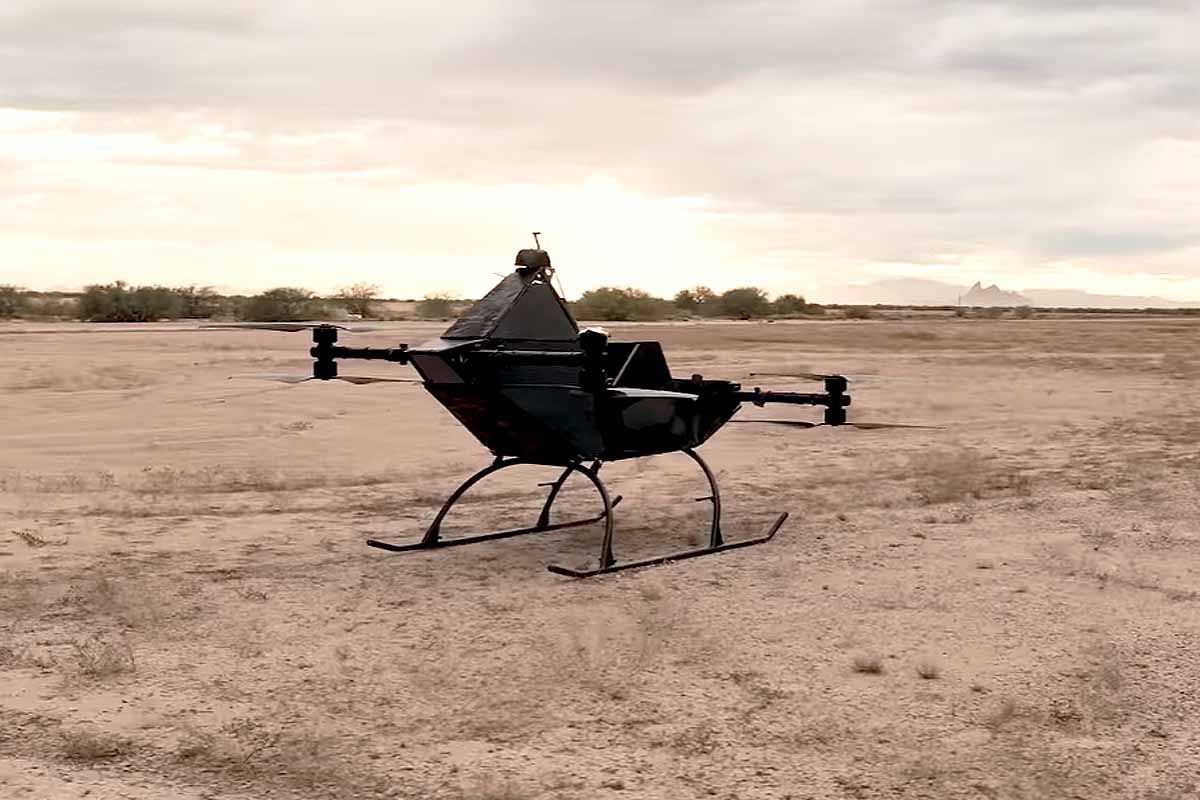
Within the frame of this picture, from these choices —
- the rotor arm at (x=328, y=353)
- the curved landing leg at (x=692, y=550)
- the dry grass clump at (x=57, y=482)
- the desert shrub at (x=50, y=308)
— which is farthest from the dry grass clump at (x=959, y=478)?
the desert shrub at (x=50, y=308)

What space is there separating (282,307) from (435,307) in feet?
27.8

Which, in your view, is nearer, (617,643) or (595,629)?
(617,643)

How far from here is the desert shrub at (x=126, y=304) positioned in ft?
157

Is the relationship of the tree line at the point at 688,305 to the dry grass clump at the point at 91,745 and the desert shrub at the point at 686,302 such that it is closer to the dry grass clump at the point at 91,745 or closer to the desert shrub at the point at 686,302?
the desert shrub at the point at 686,302

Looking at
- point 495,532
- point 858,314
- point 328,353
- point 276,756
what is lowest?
point 276,756

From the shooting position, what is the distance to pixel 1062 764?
5.56 m

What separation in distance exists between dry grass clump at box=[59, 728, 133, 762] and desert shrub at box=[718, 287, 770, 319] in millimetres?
67161

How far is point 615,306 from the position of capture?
6119cm

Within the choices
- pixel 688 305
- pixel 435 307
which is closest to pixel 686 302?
pixel 688 305

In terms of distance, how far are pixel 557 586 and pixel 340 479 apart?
5.83 meters

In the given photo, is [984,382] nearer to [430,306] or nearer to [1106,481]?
[1106,481]

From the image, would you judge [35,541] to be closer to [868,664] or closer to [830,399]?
[830,399]

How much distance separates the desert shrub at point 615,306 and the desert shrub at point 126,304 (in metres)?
19.1

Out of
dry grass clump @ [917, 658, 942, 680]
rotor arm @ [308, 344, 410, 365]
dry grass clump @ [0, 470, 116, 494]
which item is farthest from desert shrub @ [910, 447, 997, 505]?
dry grass clump @ [0, 470, 116, 494]
